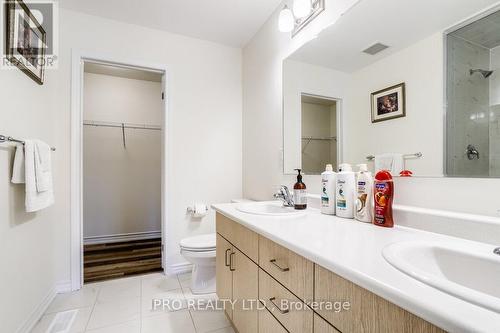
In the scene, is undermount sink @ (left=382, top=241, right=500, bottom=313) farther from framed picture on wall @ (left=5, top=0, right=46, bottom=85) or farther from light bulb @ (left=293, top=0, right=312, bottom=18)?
framed picture on wall @ (left=5, top=0, right=46, bottom=85)

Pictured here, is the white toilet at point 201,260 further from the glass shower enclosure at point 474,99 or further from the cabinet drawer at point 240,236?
the glass shower enclosure at point 474,99

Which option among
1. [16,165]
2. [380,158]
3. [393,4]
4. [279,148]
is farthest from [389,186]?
[16,165]

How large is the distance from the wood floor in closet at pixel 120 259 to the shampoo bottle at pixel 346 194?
2.01m

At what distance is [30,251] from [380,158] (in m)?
2.20

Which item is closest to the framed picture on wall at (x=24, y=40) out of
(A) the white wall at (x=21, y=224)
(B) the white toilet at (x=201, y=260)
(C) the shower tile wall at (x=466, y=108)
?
(A) the white wall at (x=21, y=224)

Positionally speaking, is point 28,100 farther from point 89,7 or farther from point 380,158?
point 380,158

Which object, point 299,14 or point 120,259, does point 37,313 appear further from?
point 299,14

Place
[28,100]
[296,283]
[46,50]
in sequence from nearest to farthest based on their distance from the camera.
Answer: [296,283] → [28,100] → [46,50]

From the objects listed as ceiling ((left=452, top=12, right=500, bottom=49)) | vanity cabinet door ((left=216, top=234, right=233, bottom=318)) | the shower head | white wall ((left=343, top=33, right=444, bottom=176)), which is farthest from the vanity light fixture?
vanity cabinet door ((left=216, top=234, right=233, bottom=318))

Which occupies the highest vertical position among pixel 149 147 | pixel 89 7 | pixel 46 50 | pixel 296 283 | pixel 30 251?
pixel 89 7

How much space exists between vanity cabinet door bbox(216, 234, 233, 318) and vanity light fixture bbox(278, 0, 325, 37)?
1.57 meters

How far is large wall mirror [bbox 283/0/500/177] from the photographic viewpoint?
0.81 m

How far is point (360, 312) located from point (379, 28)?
1.25 metres

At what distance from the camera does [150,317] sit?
5.33 feet
